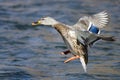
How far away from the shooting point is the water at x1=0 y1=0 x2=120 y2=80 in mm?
10516

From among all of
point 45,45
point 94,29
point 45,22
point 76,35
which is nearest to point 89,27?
point 94,29

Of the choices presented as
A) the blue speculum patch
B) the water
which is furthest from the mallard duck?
the water

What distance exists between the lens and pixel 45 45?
12.8m

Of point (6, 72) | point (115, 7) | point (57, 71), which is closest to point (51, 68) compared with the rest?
point (57, 71)

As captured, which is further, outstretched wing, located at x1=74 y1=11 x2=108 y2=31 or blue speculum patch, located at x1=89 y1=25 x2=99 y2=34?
outstretched wing, located at x1=74 y1=11 x2=108 y2=31

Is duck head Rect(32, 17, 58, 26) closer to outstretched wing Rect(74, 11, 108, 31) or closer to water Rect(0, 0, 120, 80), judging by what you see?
outstretched wing Rect(74, 11, 108, 31)

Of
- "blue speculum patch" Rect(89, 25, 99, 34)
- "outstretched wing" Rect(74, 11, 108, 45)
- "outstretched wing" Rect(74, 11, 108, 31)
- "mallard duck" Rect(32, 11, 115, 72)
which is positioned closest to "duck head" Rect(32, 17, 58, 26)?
"mallard duck" Rect(32, 11, 115, 72)

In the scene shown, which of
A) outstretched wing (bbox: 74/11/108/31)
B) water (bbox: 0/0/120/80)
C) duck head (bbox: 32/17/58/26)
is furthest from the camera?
water (bbox: 0/0/120/80)

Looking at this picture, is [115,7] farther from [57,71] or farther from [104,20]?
[104,20]

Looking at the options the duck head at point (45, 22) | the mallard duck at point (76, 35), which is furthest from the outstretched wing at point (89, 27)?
the duck head at point (45, 22)

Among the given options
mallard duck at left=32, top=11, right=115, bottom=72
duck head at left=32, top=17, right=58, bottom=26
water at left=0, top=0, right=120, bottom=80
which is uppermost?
duck head at left=32, top=17, right=58, bottom=26

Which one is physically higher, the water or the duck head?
the duck head

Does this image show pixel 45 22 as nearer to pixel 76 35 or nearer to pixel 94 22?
pixel 76 35

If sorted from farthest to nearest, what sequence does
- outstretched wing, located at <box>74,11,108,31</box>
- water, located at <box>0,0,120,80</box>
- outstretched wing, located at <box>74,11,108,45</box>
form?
water, located at <box>0,0,120,80</box> < outstretched wing, located at <box>74,11,108,31</box> < outstretched wing, located at <box>74,11,108,45</box>
